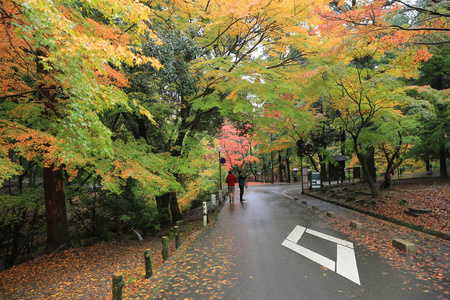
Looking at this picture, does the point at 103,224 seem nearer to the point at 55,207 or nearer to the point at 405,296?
the point at 55,207

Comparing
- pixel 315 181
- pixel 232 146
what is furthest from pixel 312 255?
pixel 232 146

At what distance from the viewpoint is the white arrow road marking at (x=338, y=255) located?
481 cm

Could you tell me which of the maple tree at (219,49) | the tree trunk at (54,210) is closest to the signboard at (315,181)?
the maple tree at (219,49)

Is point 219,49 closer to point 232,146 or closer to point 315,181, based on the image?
point 315,181

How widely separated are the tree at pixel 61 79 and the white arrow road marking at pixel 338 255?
523cm

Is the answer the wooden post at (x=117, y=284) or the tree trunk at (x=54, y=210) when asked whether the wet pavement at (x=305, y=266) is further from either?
the tree trunk at (x=54, y=210)

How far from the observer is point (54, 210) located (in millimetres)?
8695

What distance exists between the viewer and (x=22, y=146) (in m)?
5.83

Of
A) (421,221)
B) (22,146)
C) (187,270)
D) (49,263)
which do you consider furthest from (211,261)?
(421,221)

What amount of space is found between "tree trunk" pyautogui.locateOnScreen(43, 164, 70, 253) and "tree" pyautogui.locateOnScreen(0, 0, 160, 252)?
0.10 feet

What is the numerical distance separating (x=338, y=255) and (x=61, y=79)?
6917mm

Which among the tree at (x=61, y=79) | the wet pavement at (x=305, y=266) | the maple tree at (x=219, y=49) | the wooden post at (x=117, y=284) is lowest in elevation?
the wet pavement at (x=305, y=266)

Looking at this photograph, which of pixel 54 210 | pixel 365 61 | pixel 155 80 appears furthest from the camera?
pixel 365 61

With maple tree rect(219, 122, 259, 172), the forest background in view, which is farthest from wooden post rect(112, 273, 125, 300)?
maple tree rect(219, 122, 259, 172)
